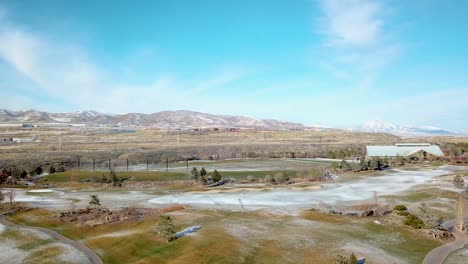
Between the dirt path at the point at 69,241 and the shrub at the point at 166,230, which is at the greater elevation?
the shrub at the point at 166,230

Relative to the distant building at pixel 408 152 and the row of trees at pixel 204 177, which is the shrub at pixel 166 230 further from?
the distant building at pixel 408 152

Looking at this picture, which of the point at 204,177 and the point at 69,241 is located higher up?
the point at 204,177

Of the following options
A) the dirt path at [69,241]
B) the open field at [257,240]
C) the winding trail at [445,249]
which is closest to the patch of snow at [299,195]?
the open field at [257,240]

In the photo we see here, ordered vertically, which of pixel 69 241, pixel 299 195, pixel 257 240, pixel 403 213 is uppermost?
pixel 403 213

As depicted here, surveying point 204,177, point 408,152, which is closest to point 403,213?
point 204,177

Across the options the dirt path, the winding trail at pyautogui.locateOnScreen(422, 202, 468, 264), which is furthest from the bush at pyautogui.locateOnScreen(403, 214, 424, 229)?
the dirt path

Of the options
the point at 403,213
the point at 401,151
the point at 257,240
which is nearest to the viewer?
the point at 257,240

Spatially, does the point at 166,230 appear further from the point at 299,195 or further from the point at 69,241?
the point at 299,195

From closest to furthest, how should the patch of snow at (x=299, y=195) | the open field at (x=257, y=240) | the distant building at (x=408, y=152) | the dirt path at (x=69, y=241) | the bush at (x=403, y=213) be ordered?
the open field at (x=257, y=240) < the dirt path at (x=69, y=241) < the bush at (x=403, y=213) < the patch of snow at (x=299, y=195) < the distant building at (x=408, y=152)

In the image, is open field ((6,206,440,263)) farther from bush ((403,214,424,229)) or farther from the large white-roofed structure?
the large white-roofed structure
